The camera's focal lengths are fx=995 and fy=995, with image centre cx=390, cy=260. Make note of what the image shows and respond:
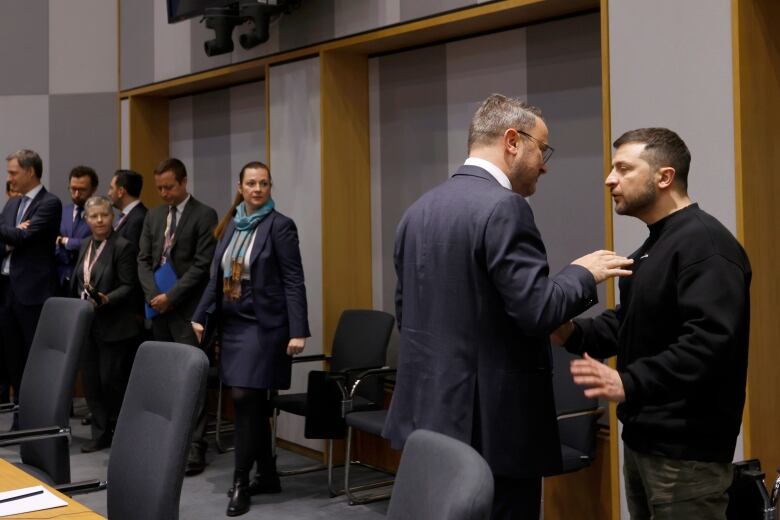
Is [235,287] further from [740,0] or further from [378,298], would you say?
[740,0]

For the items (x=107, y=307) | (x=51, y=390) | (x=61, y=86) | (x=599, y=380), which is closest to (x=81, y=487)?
(x=51, y=390)

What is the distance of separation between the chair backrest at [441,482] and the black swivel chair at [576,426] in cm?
219

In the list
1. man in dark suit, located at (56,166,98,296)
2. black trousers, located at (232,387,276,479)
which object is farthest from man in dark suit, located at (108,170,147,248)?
black trousers, located at (232,387,276,479)

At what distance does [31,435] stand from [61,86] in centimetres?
498

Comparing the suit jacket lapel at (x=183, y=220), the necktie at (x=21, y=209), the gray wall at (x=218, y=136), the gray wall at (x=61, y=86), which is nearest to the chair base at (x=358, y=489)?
the suit jacket lapel at (x=183, y=220)

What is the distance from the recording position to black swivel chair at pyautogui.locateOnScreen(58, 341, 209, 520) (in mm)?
2307

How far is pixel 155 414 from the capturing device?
245 centimetres

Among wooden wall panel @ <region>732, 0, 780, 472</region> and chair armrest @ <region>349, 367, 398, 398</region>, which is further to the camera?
chair armrest @ <region>349, 367, 398, 398</region>

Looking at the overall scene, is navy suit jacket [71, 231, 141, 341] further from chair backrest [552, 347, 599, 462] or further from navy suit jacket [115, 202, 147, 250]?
chair backrest [552, 347, 599, 462]

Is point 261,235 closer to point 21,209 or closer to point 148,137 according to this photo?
point 21,209

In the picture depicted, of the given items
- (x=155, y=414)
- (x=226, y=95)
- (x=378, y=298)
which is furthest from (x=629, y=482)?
(x=226, y=95)

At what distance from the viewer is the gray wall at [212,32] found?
192 inches

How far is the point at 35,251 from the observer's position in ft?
19.9

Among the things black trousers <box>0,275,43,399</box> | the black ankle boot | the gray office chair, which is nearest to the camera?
the gray office chair
